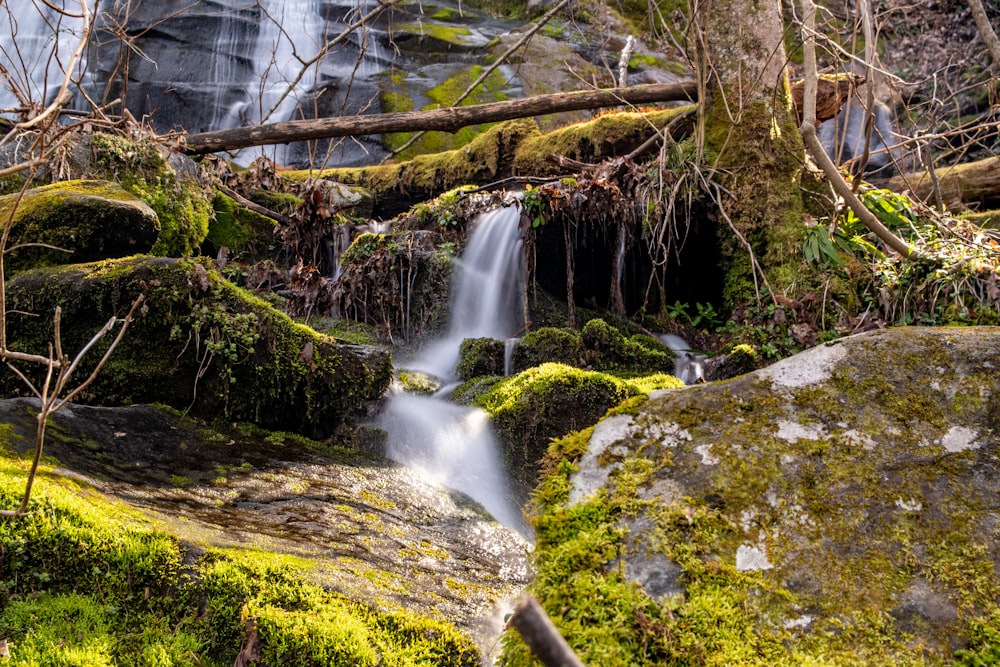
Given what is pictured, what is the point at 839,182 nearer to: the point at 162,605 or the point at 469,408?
the point at 469,408

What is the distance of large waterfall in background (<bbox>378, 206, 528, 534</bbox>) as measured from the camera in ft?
16.6

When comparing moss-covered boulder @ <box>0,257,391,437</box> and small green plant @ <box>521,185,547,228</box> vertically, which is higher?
small green plant @ <box>521,185,547,228</box>

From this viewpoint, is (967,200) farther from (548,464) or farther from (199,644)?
(199,644)

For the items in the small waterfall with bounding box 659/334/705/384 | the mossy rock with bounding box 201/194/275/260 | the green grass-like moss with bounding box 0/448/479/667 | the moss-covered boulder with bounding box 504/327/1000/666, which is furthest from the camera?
the mossy rock with bounding box 201/194/275/260

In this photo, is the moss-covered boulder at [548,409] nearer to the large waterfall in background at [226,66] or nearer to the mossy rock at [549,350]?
the mossy rock at [549,350]

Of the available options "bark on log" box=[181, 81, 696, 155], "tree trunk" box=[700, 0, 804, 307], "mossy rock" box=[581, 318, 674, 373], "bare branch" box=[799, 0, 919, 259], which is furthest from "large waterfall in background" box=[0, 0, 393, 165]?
"bare branch" box=[799, 0, 919, 259]

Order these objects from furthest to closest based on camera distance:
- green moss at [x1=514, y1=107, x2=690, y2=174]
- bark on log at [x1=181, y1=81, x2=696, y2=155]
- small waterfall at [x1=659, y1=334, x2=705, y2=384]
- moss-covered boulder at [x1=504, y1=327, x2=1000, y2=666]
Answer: green moss at [x1=514, y1=107, x2=690, y2=174], bark on log at [x1=181, y1=81, x2=696, y2=155], small waterfall at [x1=659, y1=334, x2=705, y2=384], moss-covered boulder at [x1=504, y1=327, x2=1000, y2=666]

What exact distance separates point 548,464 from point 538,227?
6456mm

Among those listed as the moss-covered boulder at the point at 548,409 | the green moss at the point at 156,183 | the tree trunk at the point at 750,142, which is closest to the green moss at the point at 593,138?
the tree trunk at the point at 750,142

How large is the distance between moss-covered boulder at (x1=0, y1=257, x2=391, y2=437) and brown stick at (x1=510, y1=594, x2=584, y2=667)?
4502mm

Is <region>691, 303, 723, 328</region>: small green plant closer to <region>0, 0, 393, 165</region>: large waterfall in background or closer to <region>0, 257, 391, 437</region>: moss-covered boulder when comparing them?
<region>0, 257, 391, 437</region>: moss-covered boulder

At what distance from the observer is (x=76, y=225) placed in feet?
17.9

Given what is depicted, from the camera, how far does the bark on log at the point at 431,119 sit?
9.02 meters

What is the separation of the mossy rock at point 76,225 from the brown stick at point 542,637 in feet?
18.9
